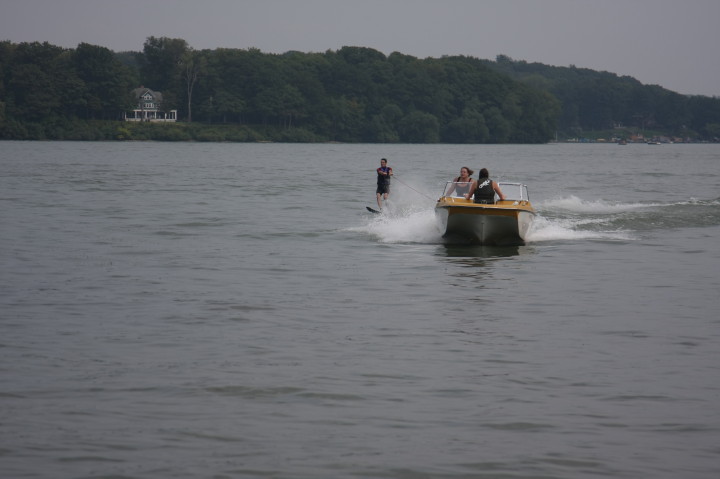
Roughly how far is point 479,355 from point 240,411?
11.4ft

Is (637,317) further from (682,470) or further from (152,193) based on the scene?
(152,193)

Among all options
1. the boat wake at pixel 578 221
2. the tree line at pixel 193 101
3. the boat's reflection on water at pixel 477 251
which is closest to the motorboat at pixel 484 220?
the boat's reflection on water at pixel 477 251

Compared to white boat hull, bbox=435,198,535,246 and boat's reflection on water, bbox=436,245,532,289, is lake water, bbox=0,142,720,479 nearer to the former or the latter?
boat's reflection on water, bbox=436,245,532,289

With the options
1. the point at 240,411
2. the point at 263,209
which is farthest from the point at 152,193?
the point at 240,411

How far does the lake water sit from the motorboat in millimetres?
420

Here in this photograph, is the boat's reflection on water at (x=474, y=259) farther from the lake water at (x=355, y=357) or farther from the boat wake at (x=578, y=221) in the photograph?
the boat wake at (x=578, y=221)

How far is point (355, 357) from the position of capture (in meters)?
11.8

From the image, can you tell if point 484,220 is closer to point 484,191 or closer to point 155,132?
point 484,191

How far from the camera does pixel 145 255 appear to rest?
70.7ft

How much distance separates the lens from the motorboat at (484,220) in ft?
76.1

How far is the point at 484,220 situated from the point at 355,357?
12.0 m

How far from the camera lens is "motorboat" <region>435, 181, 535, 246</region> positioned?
23188 millimetres

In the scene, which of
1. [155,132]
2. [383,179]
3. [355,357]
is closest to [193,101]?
[155,132]

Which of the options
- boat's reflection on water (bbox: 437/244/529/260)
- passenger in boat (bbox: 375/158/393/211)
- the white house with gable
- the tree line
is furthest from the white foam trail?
the white house with gable
